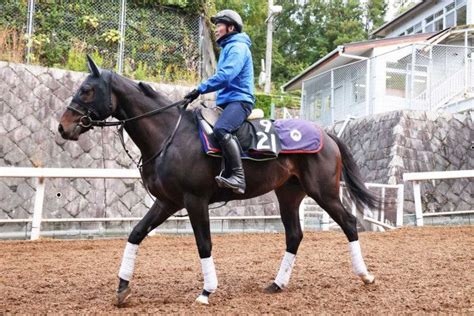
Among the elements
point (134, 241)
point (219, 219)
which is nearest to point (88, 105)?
point (134, 241)

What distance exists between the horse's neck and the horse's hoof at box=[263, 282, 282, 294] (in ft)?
5.73

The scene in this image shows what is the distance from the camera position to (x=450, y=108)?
15.5 metres

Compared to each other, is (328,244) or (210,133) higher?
(210,133)

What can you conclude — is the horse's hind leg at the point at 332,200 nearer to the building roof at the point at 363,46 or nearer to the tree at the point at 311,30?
the building roof at the point at 363,46

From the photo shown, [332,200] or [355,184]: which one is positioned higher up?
[355,184]

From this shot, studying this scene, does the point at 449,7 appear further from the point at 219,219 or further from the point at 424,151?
the point at 219,219

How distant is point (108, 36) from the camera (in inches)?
510

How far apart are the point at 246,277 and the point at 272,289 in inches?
31.7

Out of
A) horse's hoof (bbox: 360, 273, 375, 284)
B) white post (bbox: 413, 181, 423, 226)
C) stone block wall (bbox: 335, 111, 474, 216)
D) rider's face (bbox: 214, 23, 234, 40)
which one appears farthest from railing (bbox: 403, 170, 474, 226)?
rider's face (bbox: 214, 23, 234, 40)

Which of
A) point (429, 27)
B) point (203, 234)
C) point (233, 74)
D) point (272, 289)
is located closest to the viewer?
point (203, 234)

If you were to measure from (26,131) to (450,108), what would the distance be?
12365 mm

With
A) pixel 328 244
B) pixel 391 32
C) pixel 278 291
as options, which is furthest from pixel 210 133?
pixel 391 32

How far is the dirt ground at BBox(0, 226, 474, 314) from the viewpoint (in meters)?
4.07

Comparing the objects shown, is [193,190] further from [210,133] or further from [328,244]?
[328,244]
